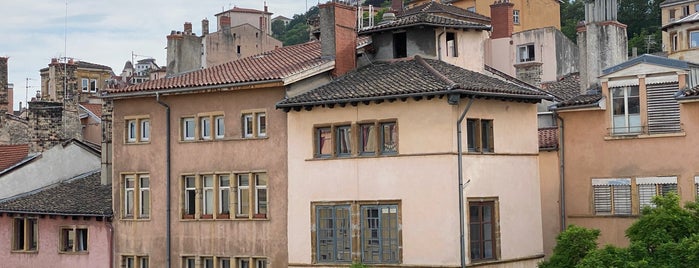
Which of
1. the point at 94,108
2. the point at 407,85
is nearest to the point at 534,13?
the point at 94,108

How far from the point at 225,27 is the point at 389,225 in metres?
42.1

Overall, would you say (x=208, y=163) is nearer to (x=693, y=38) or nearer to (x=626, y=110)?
(x=626, y=110)

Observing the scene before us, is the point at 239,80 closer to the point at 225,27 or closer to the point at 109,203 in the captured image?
the point at 109,203

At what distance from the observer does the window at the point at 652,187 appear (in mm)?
33094

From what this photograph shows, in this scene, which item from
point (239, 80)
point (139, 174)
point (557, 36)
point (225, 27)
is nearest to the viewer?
point (239, 80)

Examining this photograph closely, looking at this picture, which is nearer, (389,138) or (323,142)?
(389,138)

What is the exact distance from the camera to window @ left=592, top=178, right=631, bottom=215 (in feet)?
112

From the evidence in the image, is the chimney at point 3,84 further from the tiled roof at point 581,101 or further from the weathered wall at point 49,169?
the tiled roof at point 581,101

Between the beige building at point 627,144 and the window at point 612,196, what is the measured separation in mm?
30

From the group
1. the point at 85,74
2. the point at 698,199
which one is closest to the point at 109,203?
the point at 698,199

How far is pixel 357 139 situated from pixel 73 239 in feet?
45.0

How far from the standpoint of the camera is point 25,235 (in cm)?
4238

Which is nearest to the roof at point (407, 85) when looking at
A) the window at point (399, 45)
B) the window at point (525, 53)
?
the window at point (399, 45)

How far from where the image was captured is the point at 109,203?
3988cm
